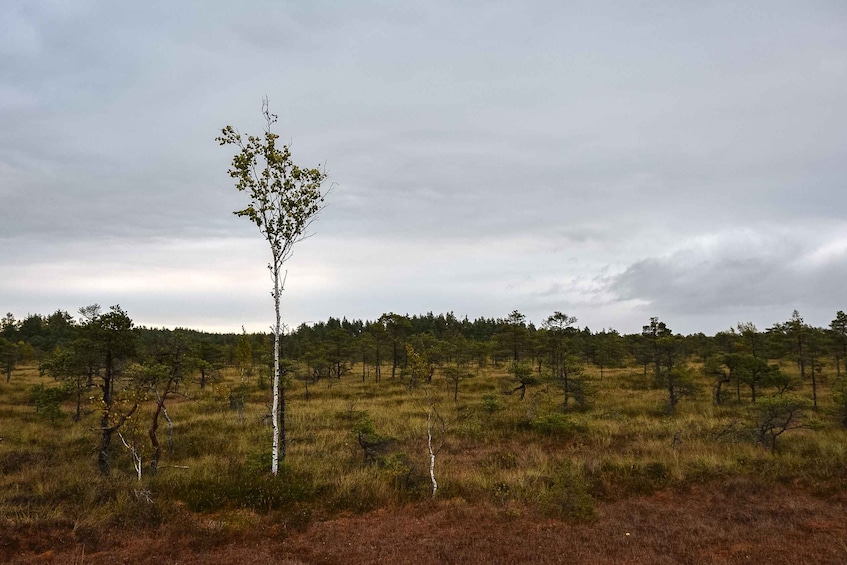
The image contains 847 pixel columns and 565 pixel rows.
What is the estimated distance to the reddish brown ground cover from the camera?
9266 mm

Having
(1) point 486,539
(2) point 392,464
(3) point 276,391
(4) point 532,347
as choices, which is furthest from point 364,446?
(4) point 532,347

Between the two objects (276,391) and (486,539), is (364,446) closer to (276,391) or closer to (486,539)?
(276,391)

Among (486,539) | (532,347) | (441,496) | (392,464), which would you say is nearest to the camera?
(486,539)

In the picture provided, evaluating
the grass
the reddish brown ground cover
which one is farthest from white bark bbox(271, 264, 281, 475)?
the reddish brown ground cover

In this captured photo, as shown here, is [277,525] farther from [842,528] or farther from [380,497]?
[842,528]

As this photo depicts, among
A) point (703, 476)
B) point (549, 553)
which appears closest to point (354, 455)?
point (549, 553)

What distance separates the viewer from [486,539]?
404 inches

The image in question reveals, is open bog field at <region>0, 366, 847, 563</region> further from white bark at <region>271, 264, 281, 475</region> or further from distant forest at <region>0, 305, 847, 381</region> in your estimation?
distant forest at <region>0, 305, 847, 381</region>

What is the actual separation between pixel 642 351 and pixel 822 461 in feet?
80.4

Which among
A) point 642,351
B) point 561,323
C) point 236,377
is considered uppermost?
point 561,323

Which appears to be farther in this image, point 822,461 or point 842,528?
point 822,461

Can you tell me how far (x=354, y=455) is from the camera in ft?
57.9

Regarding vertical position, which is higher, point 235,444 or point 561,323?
point 561,323

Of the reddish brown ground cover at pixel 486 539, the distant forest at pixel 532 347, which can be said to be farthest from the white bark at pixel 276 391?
the distant forest at pixel 532 347
